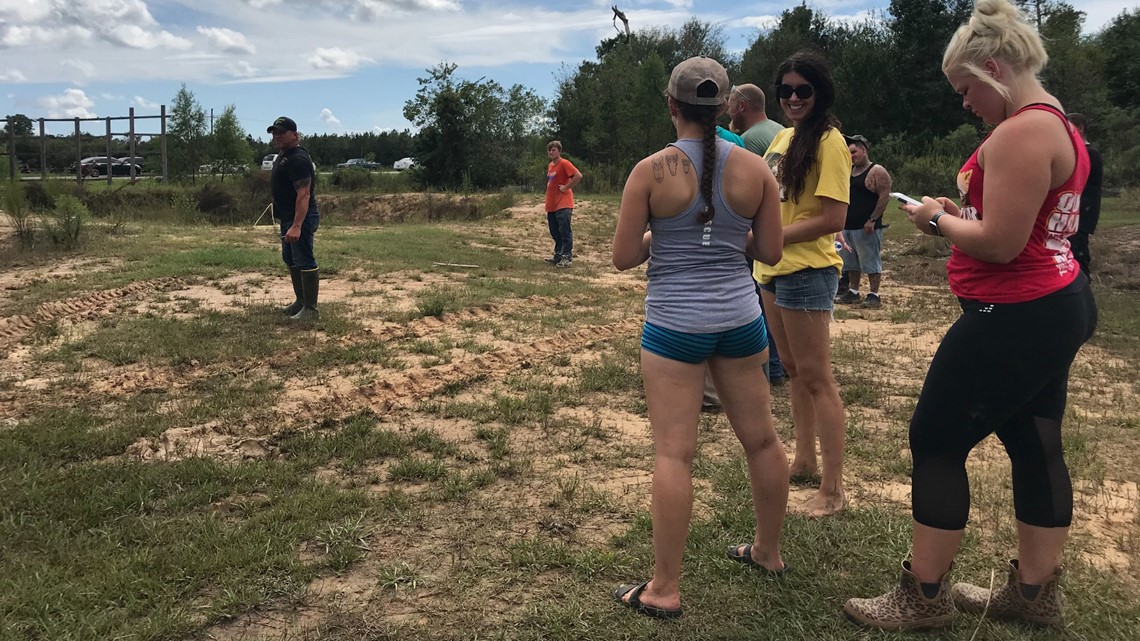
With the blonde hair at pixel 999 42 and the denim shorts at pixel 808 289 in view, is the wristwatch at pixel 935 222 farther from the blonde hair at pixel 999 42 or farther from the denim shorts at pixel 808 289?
the denim shorts at pixel 808 289

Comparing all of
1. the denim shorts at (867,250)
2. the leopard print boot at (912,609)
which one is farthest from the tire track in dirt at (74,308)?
the denim shorts at (867,250)

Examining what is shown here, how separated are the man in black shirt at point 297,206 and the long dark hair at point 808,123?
4845 millimetres

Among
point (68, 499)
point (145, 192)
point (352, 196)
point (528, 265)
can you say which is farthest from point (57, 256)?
point (352, 196)

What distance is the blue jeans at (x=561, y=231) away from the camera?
11.6 meters

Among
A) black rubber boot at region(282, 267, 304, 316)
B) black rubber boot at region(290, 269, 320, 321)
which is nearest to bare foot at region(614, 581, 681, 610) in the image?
black rubber boot at region(290, 269, 320, 321)

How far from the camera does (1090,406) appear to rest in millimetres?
4898

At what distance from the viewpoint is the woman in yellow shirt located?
2.97m

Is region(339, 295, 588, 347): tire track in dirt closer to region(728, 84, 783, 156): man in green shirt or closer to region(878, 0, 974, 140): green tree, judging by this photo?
region(728, 84, 783, 156): man in green shirt

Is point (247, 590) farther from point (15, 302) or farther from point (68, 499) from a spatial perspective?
point (15, 302)

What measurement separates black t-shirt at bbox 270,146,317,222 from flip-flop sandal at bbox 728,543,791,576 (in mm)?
5290

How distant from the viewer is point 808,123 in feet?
9.91

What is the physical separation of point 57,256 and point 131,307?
12.5 ft

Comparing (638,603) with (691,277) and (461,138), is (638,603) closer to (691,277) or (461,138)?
(691,277)

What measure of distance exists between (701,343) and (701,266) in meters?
0.23
